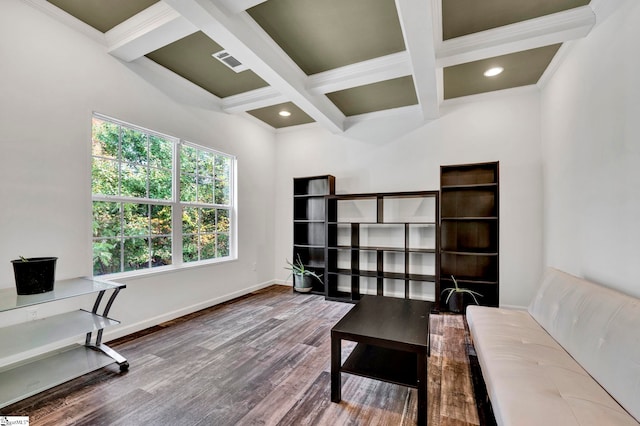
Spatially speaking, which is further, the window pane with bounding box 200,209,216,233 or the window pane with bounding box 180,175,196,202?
the window pane with bounding box 200,209,216,233

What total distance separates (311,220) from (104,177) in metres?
2.88

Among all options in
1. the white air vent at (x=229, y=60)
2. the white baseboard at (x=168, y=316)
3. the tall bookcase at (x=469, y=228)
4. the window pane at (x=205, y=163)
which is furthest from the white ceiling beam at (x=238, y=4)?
the white baseboard at (x=168, y=316)

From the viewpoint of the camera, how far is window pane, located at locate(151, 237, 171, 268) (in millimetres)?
3225

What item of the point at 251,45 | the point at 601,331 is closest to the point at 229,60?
the point at 251,45

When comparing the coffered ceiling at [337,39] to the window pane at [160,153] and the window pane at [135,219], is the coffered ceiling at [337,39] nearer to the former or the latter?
the window pane at [160,153]

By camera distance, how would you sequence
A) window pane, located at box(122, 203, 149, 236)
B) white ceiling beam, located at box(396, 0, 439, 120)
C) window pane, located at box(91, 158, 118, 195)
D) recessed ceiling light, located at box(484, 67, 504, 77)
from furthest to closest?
recessed ceiling light, located at box(484, 67, 504, 77) < window pane, located at box(122, 203, 149, 236) < window pane, located at box(91, 158, 118, 195) < white ceiling beam, located at box(396, 0, 439, 120)

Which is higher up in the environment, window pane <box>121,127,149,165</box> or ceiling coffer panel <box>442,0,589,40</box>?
ceiling coffer panel <box>442,0,589,40</box>

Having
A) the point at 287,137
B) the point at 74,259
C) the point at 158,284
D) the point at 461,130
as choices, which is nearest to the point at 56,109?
the point at 74,259

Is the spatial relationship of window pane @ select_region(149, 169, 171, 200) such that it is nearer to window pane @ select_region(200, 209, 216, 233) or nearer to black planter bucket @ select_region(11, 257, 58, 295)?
window pane @ select_region(200, 209, 216, 233)

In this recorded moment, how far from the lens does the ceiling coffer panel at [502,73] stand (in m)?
2.92

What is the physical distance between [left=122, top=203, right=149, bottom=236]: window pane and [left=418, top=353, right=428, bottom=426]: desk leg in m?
3.06

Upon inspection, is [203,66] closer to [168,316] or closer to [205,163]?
[205,163]

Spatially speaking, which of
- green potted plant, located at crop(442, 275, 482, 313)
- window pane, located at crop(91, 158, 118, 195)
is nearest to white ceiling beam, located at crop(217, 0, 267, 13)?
window pane, located at crop(91, 158, 118, 195)

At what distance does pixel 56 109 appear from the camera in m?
2.37
